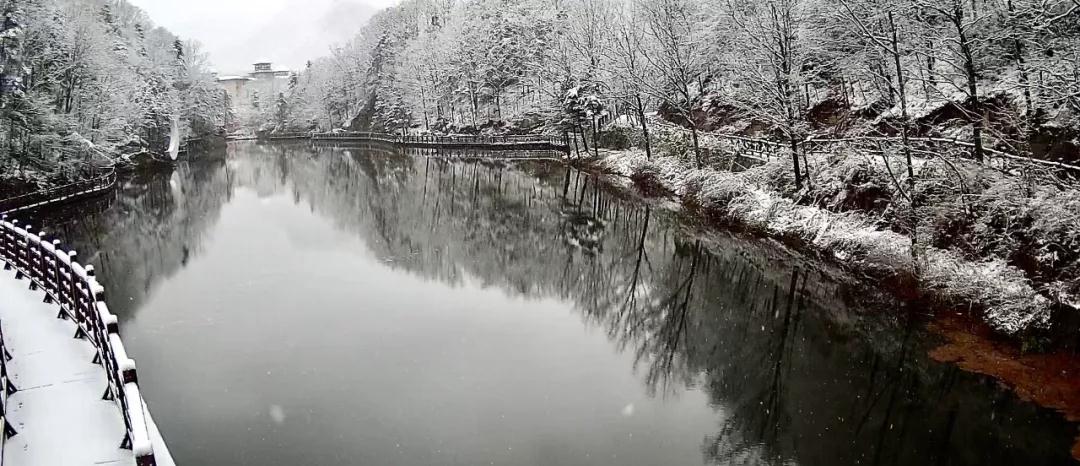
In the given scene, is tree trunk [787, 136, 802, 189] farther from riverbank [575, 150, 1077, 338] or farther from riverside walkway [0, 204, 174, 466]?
riverside walkway [0, 204, 174, 466]

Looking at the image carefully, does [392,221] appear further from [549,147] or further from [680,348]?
[549,147]

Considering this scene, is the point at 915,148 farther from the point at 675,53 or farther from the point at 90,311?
the point at 90,311

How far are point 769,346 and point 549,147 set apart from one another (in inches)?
1748

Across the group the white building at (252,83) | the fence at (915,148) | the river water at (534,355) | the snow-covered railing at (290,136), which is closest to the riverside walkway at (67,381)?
the river water at (534,355)

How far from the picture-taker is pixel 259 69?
182875 millimetres

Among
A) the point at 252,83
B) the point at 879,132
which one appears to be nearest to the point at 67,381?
the point at 879,132

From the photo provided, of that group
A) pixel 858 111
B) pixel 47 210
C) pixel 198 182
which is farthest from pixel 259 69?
pixel 858 111

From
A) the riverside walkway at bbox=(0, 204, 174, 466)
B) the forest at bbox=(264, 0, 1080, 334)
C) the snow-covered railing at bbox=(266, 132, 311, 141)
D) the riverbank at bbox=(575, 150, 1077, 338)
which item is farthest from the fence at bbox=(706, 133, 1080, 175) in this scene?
the snow-covered railing at bbox=(266, 132, 311, 141)

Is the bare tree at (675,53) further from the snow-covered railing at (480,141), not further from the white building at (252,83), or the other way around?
the white building at (252,83)

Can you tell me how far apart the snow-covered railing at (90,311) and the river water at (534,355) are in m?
1.89

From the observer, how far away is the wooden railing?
30.0m

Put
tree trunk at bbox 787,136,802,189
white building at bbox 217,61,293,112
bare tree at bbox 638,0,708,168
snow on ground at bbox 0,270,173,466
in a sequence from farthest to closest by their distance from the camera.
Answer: white building at bbox 217,61,293,112, bare tree at bbox 638,0,708,168, tree trunk at bbox 787,136,802,189, snow on ground at bbox 0,270,173,466

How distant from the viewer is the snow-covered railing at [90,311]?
229 inches

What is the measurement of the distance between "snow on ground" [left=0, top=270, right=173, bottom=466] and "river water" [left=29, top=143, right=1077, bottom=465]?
1749 millimetres
